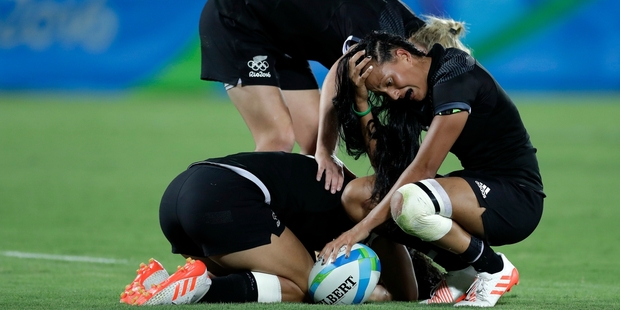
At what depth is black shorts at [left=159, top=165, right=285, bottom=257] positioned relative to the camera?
12.7ft

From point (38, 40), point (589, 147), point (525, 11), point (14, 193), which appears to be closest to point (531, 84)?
point (525, 11)

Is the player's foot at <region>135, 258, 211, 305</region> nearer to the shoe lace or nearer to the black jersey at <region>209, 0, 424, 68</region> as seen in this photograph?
the shoe lace

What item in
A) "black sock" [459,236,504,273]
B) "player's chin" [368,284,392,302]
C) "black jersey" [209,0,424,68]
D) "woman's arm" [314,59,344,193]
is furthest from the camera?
"black jersey" [209,0,424,68]

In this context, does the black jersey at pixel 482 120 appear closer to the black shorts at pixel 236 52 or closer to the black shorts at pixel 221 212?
the black shorts at pixel 221 212

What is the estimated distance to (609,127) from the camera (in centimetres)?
1372

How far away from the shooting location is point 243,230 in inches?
153

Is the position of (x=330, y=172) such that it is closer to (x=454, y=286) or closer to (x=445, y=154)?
(x=445, y=154)

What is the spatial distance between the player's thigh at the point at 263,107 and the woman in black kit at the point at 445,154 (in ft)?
3.31

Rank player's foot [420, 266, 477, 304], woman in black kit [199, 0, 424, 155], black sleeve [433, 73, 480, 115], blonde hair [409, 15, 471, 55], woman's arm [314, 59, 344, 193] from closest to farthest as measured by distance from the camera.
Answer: black sleeve [433, 73, 480, 115] → player's foot [420, 266, 477, 304] → woman's arm [314, 59, 344, 193] → blonde hair [409, 15, 471, 55] → woman in black kit [199, 0, 424, 155]

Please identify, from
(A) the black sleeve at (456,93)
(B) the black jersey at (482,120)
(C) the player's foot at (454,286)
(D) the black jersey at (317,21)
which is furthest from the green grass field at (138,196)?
(D) the black jersey at (317,21)

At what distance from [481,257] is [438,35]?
4.10 feet

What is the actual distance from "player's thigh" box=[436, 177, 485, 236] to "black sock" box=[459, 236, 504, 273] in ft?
0.21

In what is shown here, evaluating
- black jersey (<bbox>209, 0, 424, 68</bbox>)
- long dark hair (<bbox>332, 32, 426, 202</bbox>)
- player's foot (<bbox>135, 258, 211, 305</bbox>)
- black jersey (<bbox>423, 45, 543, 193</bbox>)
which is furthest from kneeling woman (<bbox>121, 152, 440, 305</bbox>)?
black jersey (<bbox>209, 0, 424, 68</bbox>)

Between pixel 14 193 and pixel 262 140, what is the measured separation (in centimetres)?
376
